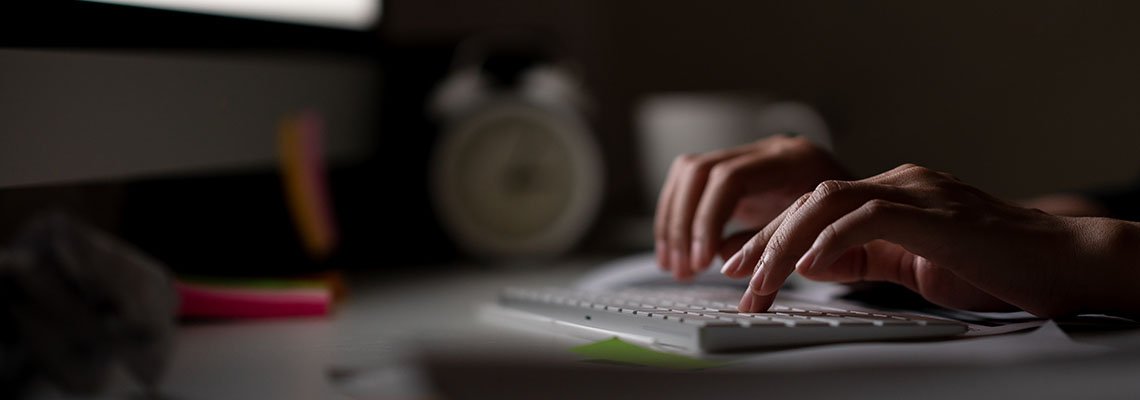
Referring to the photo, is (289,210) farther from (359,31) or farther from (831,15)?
(831,15)

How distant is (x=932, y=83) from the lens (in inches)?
49.5

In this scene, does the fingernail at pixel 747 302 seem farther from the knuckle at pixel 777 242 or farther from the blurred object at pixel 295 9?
the blurred object at pixel 295 9

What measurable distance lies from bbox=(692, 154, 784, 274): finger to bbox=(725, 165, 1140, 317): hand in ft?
0.50

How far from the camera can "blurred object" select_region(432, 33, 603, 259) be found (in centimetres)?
114

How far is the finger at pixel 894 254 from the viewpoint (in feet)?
1.50

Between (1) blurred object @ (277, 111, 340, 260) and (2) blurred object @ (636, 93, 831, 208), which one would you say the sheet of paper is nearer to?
(1) blurred object @ (277, 111, 340, 260)

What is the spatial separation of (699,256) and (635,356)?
22 cm

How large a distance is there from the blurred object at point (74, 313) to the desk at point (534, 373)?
4 centimetres

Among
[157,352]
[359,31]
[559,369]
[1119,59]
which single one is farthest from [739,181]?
[359,31]

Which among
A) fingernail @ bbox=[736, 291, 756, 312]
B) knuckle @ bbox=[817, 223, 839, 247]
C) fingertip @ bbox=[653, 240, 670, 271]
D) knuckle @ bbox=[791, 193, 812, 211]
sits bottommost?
fingertip @ bbox=[653, 240, 670, 271]

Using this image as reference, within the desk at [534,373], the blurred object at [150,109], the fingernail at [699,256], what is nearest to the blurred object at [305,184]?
the blurred object at [150,109]

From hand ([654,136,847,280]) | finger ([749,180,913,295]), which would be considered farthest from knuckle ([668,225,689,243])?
finger ([749,180,913,295])

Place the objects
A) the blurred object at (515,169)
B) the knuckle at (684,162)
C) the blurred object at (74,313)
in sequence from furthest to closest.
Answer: the blurred object at (515,169), the knuckle at (684,162), the blurred object at (74,313)

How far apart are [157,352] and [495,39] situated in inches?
37.7
